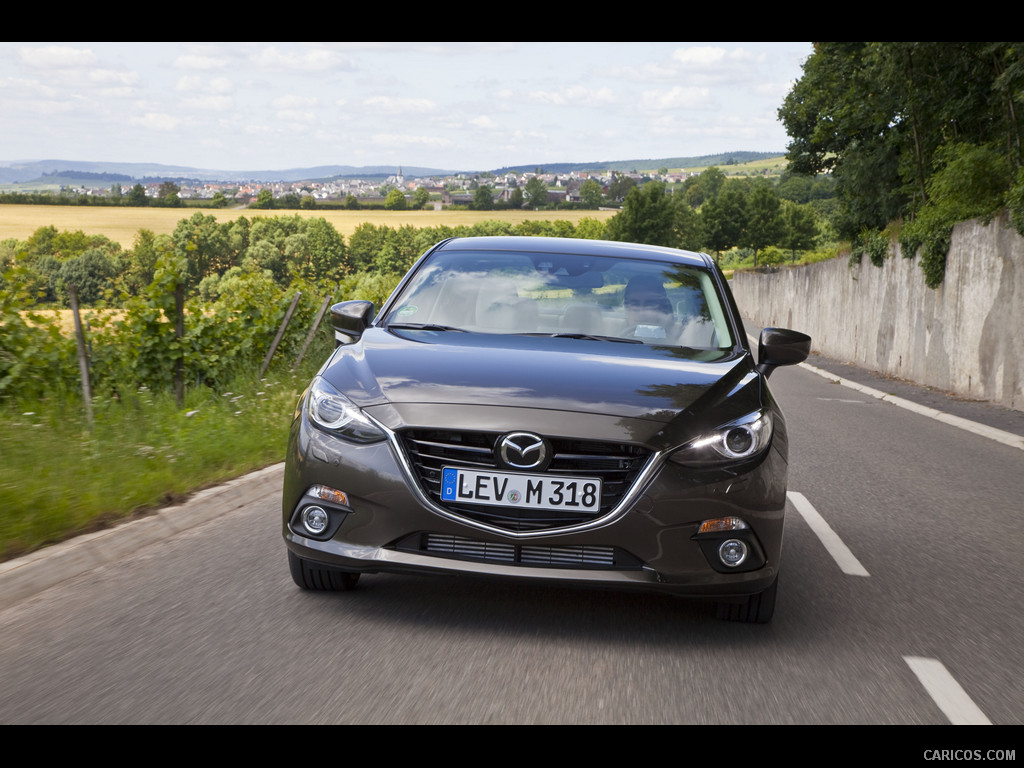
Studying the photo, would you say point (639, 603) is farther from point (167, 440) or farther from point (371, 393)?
point (167, 440)

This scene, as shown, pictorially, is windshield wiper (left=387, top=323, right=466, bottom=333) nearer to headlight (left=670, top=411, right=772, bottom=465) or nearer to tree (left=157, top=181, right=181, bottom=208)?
headlight (left=670, top=411, right=772, bottom=465)

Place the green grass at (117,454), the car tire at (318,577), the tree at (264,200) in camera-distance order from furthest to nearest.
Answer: the tree at (264,200)
the green grass at (117,454)
the car tire at (318,577)

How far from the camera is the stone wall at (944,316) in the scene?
1592 cm

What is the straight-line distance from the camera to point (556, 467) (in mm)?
3932

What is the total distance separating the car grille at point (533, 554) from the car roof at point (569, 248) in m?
2.26

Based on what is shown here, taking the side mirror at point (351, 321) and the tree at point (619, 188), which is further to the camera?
the tree at point (619, 188)

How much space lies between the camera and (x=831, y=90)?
33.1 m

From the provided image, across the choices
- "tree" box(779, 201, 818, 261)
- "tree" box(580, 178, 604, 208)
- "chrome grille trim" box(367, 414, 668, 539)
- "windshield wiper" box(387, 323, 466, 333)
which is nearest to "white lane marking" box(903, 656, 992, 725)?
"chrome grille trim" box(367, 414, 668, 539)

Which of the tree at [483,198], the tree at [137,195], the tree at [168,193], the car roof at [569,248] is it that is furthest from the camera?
the tree at [483,198]

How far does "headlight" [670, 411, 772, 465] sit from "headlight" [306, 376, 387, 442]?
1.17m

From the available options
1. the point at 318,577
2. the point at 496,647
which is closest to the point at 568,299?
the point at 318,577

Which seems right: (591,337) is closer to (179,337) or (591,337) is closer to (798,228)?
(179,337)

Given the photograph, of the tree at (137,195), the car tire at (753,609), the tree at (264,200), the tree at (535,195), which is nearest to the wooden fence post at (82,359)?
the car tire at (753,609)

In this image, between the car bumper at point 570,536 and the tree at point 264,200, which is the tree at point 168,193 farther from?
the car bumper at point 570,536
